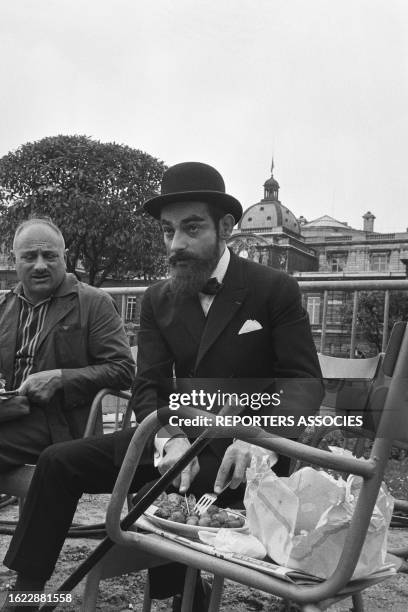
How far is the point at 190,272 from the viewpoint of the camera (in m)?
2.42

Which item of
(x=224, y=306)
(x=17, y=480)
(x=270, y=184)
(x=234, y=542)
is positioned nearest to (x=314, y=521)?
(x=234, y=542)

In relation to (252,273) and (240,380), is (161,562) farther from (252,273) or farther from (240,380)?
(252,273)

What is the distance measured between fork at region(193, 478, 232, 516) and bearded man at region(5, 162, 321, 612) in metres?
0.16

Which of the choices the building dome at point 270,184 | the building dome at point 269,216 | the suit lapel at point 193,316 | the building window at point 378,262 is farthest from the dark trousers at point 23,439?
the building dome at point 270,184

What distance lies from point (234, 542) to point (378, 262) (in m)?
87.2

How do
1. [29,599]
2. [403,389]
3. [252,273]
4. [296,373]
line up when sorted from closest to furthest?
1. [403,389]
2. [29,599]
3. [296,373]
4. [252,273]

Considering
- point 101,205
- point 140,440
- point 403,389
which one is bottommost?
point 140,440

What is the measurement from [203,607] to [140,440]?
1092mm

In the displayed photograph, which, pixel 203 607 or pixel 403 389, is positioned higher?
pixel 403 389

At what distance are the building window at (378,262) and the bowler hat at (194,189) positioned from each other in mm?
83991


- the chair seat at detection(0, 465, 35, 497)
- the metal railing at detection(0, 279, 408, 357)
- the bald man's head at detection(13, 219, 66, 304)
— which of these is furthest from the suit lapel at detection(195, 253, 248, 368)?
the metal railing at detection(0, 279, 408, 357)

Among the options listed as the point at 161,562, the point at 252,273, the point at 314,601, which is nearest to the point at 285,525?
the point at 314,601

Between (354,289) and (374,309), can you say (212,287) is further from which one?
(374,309)

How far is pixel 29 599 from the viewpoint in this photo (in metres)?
2.08
